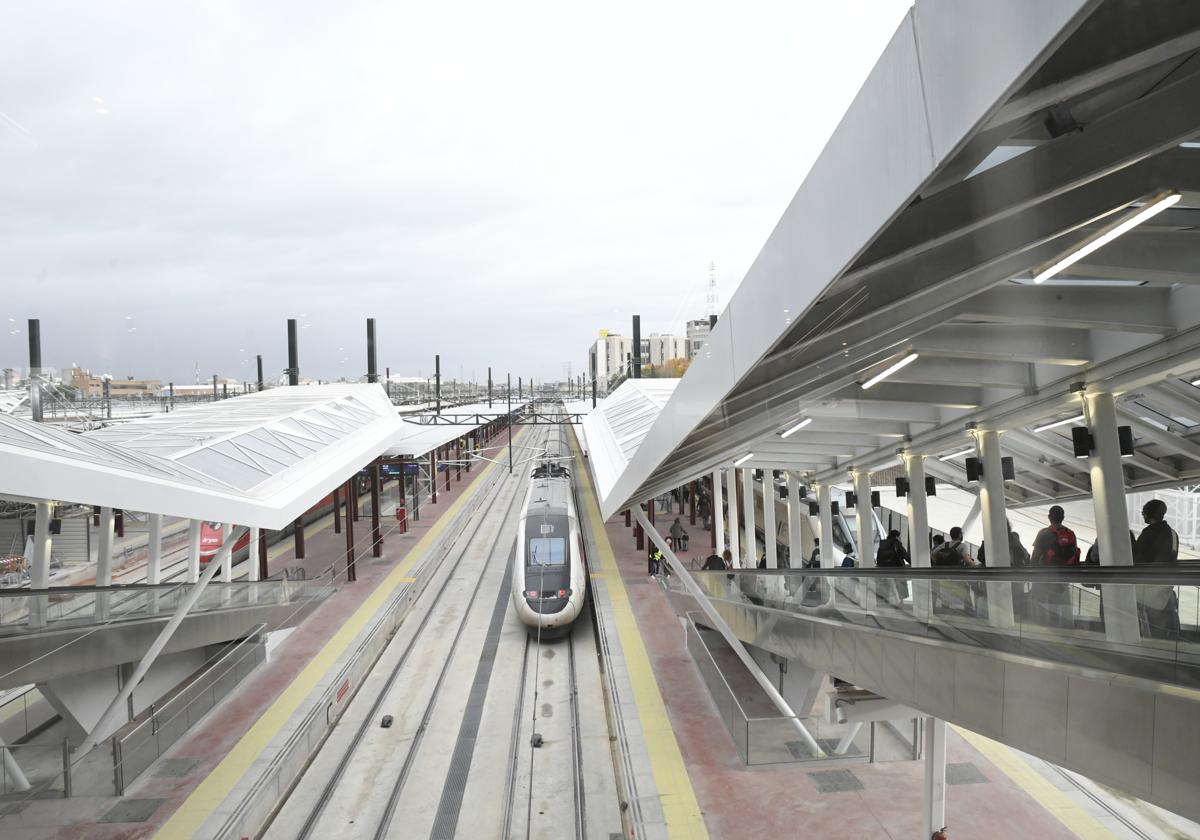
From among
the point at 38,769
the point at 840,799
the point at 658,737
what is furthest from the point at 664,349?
the point at 38,769

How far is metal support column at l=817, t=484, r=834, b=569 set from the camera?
1459 cm

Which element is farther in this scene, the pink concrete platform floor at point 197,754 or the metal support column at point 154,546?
the metal support column at point 154,546

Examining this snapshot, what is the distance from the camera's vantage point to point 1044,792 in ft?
31.7

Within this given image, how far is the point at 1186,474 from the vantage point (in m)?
8.59

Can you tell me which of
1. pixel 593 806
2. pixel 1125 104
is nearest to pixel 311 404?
pixel 593 806

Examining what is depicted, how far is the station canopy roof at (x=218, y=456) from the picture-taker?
5.67 meters

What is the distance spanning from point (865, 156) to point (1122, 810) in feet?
33.0

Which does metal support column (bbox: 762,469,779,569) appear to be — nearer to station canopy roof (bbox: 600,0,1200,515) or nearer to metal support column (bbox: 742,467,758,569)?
metal support column (bbox: 742,467,758,569)

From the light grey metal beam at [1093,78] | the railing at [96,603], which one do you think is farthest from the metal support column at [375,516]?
the light grey metal beam at [1093,78]

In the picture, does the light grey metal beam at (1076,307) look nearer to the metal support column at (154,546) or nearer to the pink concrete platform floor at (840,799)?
the pink concrete platform floor at (840,799)

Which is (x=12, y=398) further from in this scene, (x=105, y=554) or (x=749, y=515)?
(x=749, y=515)

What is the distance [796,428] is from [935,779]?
4.06 meters

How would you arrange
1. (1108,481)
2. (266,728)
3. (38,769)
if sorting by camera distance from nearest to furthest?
(1108,481) → (38,769) → (266,728)

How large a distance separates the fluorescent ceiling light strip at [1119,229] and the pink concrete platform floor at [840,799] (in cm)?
746
